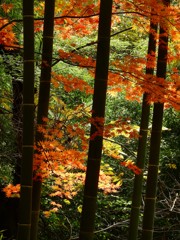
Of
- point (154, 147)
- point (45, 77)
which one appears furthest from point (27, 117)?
point (154, 147)

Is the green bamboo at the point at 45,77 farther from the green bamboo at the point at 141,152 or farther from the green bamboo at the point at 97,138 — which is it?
the green bamboo at the point at 141,152

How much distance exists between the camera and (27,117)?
367 cm

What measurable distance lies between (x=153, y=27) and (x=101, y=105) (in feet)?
5.81

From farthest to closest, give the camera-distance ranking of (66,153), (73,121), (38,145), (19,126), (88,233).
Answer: (73,121) < (19,126) < (66,153) < (38,145) < (88,233)

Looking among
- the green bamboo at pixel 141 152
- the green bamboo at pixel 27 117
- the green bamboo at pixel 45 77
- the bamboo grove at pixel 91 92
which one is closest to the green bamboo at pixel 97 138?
the bamboo grove at pixel 91 92

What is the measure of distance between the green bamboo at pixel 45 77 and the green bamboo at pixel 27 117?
534 mm

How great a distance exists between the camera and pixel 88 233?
12.2 ft

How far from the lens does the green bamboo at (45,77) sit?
430cm

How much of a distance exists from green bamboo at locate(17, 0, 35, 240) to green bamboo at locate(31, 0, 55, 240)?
21.0 inches

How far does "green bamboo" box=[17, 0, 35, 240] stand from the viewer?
3656 mm

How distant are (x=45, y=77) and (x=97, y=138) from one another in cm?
104

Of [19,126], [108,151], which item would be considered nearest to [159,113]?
[108,151]

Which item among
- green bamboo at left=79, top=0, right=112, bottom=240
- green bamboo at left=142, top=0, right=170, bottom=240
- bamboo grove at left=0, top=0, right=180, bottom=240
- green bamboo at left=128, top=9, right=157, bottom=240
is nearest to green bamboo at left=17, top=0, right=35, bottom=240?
bamboo grove at left=0, top=0, right=180, bottom=240

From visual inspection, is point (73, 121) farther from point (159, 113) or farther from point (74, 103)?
point (159, 113)
